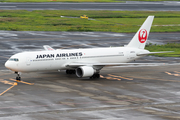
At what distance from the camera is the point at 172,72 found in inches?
2248

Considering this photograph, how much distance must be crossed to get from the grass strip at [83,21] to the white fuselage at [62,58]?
50.1m

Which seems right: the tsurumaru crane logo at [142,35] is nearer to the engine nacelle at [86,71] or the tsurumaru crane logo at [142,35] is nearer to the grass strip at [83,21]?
the engine nacelle at [86,71]

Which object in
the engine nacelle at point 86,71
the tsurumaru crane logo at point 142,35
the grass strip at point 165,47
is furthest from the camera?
the grass strip at point 165,47

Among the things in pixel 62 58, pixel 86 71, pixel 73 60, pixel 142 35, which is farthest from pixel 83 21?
pixel 86 71

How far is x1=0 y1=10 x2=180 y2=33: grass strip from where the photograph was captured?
358 feet

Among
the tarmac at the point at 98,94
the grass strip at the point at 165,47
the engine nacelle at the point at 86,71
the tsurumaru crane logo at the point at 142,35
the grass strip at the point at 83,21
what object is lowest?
the tarmac at the point at 98,94

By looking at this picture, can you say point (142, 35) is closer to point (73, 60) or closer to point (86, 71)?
point (73, 60)

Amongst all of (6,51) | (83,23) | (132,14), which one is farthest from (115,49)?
(132,14)

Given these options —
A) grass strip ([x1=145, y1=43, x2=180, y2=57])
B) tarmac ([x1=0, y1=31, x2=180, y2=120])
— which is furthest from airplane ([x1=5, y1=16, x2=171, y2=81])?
grass strip ([x1=145, y1=43, x2=180, y2=57])

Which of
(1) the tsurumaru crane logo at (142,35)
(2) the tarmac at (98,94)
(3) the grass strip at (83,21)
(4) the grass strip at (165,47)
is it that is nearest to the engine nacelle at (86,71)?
(2) the tarmac at (98,94)

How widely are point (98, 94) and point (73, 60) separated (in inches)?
421

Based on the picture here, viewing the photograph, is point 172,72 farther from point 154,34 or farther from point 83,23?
point 83,23

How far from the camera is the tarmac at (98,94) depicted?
34438 millimetres

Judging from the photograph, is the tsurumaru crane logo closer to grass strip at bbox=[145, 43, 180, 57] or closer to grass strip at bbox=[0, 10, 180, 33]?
grass strip at bbox=[145, 43, 180, 57]
